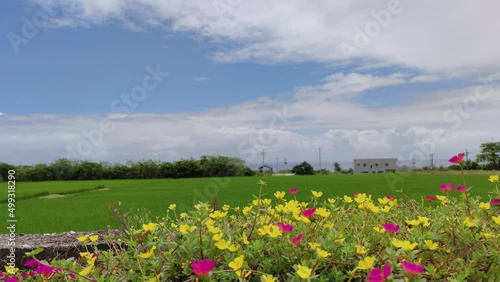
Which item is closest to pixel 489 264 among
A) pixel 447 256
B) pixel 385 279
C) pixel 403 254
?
pixel 447 256

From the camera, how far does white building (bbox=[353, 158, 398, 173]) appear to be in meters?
66.1

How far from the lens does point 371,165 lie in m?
68.2

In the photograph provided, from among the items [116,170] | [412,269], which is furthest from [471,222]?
[116,170]

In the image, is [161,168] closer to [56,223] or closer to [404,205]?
[56,223]

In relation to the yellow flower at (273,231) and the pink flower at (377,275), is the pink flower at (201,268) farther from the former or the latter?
the pink flower at (377,275)

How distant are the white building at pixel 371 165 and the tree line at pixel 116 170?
31.8 metres

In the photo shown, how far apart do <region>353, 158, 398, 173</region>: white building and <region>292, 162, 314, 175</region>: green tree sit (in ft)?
63.6

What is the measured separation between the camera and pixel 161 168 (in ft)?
130

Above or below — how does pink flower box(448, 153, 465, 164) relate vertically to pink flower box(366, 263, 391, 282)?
above

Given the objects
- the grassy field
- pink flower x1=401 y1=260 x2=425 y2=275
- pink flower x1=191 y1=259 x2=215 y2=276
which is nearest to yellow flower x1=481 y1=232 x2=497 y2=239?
pink flower x1=401 y1=260 x2=425 y2=275

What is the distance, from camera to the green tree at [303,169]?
160ft

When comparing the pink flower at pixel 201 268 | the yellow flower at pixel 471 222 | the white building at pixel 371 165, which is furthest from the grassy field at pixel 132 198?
the white building at pixel 371 165

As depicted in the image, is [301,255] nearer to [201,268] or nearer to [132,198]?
[201,268]

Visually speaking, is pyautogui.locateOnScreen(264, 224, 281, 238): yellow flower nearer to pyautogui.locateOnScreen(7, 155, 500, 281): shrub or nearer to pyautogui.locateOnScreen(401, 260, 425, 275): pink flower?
pyautogui.locateOnScreen(7, 155, 500, 281): shrub
